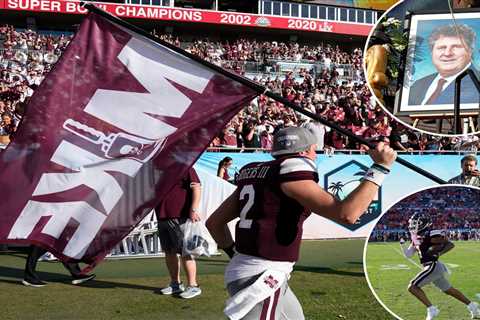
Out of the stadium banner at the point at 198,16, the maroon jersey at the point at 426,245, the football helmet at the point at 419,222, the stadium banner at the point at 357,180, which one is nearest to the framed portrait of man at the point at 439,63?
the football helmet at the point at 419,222

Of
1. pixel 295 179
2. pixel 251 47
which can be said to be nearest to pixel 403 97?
pixel 295 179

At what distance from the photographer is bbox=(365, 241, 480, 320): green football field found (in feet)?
16.7

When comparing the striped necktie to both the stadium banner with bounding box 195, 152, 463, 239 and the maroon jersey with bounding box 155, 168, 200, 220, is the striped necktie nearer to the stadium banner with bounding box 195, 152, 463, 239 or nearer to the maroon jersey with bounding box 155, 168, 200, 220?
the maroon jersey with bounding box 155, 168, 200, 220

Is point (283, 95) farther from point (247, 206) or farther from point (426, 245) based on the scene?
point (247, 206)

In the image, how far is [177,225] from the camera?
8031 mm

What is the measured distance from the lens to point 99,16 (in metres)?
4.57

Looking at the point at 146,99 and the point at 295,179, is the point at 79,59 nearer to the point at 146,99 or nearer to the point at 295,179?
the point at 146,99

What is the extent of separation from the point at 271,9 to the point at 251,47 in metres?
13.3

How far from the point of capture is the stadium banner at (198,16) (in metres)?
46.5

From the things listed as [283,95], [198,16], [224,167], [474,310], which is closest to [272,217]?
[474,310]

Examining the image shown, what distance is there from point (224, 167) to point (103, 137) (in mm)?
7080

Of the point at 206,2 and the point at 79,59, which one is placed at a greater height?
the point at 206,2

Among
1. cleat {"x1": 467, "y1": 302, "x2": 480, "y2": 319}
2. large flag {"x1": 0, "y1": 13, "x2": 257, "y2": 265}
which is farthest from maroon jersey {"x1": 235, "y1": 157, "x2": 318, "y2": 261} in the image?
cleat {"x1": 467, "y1": 302, "x2": 480, "y2": 319}

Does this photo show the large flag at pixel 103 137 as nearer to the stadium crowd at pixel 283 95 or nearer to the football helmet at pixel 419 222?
Answer: the stadium crowd at pixel 283 95
